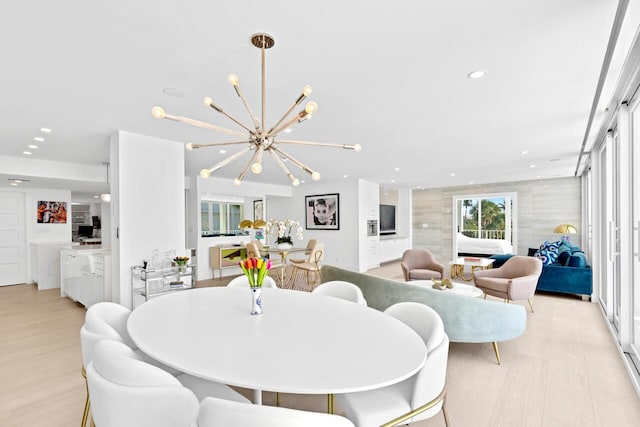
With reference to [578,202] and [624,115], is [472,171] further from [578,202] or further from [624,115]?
[624,115]

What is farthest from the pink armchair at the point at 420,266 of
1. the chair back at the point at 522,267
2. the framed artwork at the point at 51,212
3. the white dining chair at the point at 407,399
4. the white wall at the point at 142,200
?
the framed artwork at the point at 51,212

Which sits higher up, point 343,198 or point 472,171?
point 472,171

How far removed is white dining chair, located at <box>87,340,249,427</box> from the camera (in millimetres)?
1102

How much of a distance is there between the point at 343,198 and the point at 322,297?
575 centimetres

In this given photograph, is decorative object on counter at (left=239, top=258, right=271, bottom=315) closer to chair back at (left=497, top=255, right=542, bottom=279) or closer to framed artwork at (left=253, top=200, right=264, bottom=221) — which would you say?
chair back at (left=497, top=255, right=542, bottom=279)

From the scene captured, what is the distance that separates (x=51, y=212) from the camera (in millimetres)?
6914

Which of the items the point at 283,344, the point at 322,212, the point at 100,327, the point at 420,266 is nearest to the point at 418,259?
the point at 420,266

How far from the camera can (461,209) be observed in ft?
32.6

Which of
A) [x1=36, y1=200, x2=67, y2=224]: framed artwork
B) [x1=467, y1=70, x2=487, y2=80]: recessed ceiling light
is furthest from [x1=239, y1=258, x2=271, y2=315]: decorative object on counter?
[x1=36, y1=200, x2=67, y2=224]: framed artwork

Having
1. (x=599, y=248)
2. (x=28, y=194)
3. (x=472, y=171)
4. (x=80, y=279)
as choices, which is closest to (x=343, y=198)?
(x=472, y=171)

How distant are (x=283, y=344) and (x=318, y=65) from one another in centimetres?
179

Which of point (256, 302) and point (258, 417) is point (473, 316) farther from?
point (258, 417)

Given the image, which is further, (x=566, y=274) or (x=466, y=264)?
(x=466, y=264)

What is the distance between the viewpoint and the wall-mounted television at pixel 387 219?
32.3ft
